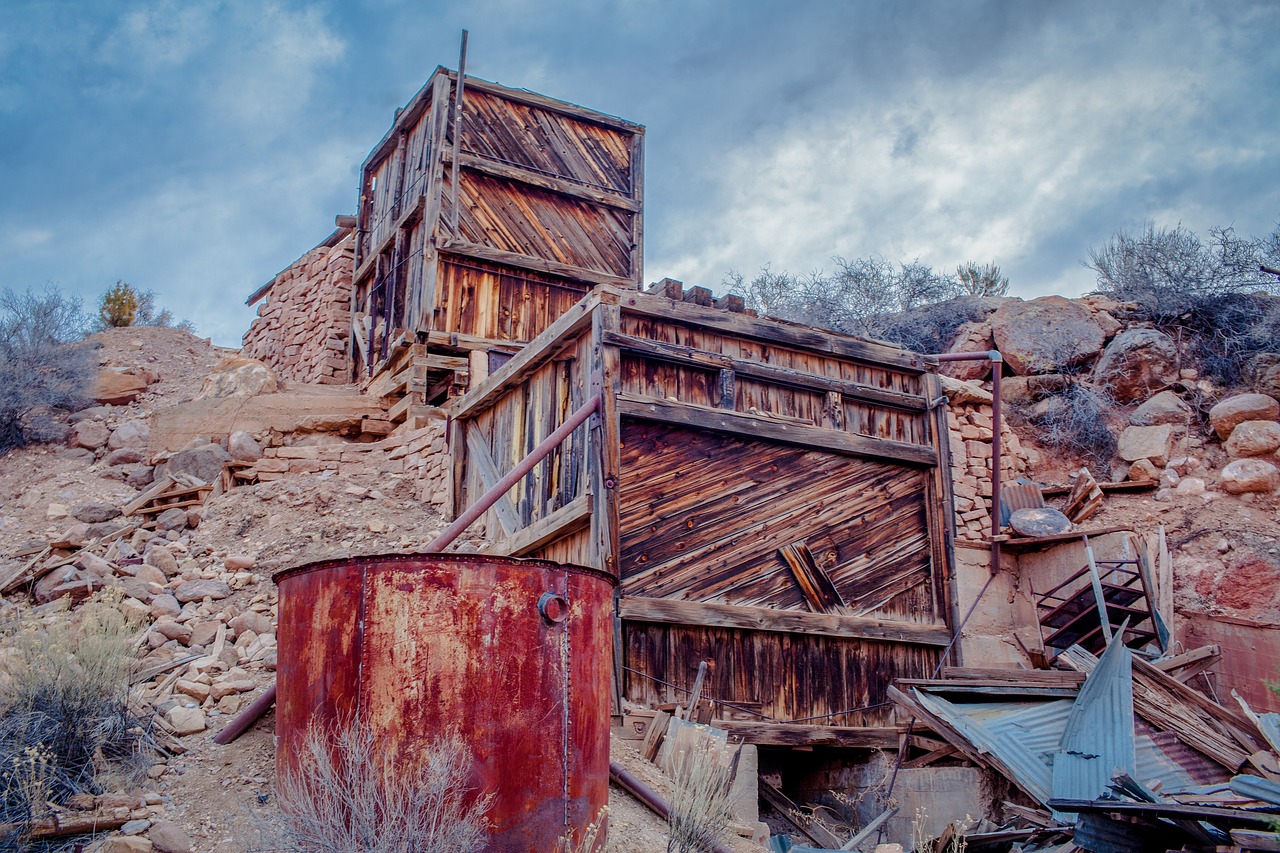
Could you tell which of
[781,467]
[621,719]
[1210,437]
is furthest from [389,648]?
[1210,437]

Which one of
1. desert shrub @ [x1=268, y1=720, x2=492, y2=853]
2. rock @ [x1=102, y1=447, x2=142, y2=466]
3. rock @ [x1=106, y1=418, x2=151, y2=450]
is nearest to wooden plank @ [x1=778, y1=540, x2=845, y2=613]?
desert shrub @ [x1=268, y1=720, x2=492, y2=853]

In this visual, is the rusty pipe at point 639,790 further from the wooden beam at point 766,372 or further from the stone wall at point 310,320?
the stone wall at point 310,320

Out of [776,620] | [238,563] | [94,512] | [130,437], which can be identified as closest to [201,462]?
[94,512]

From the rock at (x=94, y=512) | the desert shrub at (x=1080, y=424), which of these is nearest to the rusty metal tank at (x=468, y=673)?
the rock at (x=94, y=512)

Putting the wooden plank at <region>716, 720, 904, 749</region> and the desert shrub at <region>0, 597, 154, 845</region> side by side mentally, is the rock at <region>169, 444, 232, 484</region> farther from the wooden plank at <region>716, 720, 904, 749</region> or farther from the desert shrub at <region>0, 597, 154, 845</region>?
the wooden plank at <region>716, 720, 904, 749</region>

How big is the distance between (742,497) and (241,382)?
32.1ft

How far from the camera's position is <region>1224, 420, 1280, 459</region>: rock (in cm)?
1209

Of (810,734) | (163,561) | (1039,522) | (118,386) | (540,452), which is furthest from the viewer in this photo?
(118,386)

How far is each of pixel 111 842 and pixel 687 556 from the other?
4.69 m

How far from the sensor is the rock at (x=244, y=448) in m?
13.5

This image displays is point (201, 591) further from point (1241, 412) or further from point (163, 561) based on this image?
point (1241, 412)

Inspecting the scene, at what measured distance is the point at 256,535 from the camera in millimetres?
11117

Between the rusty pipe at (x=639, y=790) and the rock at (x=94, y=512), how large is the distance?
28.0 feet

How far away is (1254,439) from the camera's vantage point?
12.1 metres
